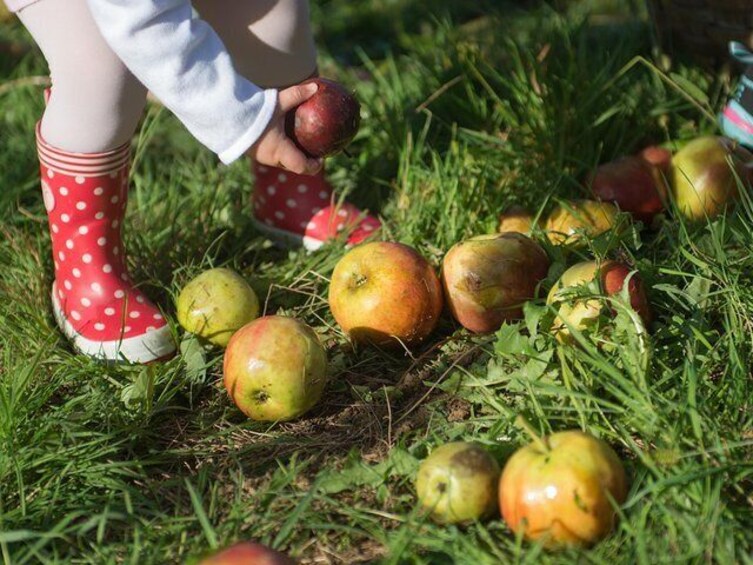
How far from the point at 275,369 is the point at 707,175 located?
141 cm

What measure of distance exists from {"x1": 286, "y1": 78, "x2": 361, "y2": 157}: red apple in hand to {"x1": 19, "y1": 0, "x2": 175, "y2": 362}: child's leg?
509 millimetres

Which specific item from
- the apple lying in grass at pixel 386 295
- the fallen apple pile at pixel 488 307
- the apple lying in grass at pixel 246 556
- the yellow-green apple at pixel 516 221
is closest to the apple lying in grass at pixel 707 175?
the fallen apple pile at pixel 488 307

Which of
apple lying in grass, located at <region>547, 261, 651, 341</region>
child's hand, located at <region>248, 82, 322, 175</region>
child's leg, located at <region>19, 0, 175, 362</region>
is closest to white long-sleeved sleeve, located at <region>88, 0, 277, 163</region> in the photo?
child's hand, located at <region>248, 82, 322, 175</region>

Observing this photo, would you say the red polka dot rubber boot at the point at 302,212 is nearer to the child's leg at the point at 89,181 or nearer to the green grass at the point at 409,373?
the green grass at the point at 409,373

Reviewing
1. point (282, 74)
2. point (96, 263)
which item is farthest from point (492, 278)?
point (96, 263)

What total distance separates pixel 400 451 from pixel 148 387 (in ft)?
2.22

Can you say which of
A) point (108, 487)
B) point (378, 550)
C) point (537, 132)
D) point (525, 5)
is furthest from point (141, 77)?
point (525, 5)

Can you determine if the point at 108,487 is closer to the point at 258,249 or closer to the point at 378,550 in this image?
the point at 378,550

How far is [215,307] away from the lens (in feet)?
8.79

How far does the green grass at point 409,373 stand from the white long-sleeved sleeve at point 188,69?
66 cm

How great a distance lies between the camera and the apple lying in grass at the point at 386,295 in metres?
2.55

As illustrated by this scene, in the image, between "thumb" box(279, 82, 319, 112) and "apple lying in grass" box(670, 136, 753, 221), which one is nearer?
"thumb" box(279, 82, 319, 112)

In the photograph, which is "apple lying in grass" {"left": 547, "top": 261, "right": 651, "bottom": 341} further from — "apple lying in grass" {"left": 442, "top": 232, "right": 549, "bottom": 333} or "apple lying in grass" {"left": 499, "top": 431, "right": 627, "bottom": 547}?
"apple lying in grass" {"left": 499, "top": 431, "right": 627, "bottom": 547}

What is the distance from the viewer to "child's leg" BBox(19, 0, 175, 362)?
8.26 feet
